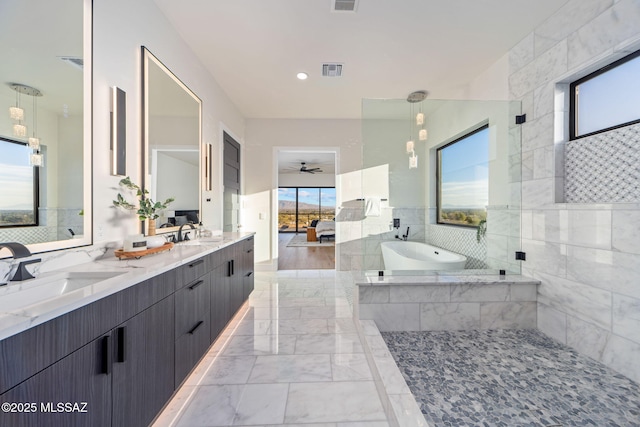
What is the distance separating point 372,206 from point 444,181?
973 mm

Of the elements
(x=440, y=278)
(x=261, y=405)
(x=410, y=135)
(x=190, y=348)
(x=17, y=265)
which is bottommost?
(x=261, y=405)

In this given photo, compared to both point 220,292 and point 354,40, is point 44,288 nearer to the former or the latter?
point 220,292

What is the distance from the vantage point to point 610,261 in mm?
1763

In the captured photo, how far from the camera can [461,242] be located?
3.10 metres

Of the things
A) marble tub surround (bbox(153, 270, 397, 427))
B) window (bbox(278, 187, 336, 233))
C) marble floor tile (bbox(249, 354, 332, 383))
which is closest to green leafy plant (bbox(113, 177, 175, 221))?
marble tub surround (bbox(153, 270, 397, 427))

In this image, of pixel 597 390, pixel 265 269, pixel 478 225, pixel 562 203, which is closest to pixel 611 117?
pixel 562 203

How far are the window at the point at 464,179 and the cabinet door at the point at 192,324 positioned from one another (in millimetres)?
2851

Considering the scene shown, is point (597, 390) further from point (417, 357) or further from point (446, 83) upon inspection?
point (446, 83)

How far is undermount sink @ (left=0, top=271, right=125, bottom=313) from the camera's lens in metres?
0.97

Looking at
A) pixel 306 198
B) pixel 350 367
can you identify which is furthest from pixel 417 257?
pixel 306 198

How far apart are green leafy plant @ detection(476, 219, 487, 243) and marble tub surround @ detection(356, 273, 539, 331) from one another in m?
0.63

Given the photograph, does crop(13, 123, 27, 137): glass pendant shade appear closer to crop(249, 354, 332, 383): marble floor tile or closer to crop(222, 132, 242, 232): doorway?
crop(249, 354, 332, 383): marble floor tile

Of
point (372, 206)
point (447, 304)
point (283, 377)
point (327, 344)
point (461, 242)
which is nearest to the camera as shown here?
point (283, 377)

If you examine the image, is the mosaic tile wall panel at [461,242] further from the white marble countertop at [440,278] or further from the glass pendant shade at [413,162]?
the glass pendant shade at [413,162]
